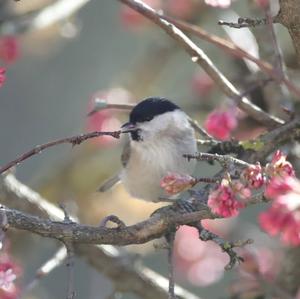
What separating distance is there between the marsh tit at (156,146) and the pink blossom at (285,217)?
5.39 feet

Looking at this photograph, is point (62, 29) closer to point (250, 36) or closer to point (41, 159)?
point (250, 36)

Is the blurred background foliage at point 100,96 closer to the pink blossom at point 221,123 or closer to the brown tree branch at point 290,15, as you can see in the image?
the pink blossom at point 221,123

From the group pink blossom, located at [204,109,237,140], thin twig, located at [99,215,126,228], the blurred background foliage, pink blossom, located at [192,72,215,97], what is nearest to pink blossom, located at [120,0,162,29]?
the blurred background foliage

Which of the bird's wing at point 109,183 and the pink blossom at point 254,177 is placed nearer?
the pink blossom at point 254,177

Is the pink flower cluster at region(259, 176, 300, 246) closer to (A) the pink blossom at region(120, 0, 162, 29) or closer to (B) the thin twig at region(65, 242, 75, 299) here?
(B) the thin twig at region(65, 242, 75, 299)

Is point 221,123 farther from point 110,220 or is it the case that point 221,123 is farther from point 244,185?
point 244,185

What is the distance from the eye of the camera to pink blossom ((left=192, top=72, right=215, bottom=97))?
3920 millimetres

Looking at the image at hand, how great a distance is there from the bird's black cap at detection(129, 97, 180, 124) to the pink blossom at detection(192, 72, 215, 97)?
71cm

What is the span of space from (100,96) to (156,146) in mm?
775

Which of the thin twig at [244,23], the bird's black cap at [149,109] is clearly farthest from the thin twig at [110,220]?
the bird's black cap at [149,109]

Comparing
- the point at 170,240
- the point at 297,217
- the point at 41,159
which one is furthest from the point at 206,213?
the point at 41,159

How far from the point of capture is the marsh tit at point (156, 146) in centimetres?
312

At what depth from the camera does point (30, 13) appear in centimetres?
318

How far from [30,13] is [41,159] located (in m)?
2.13
